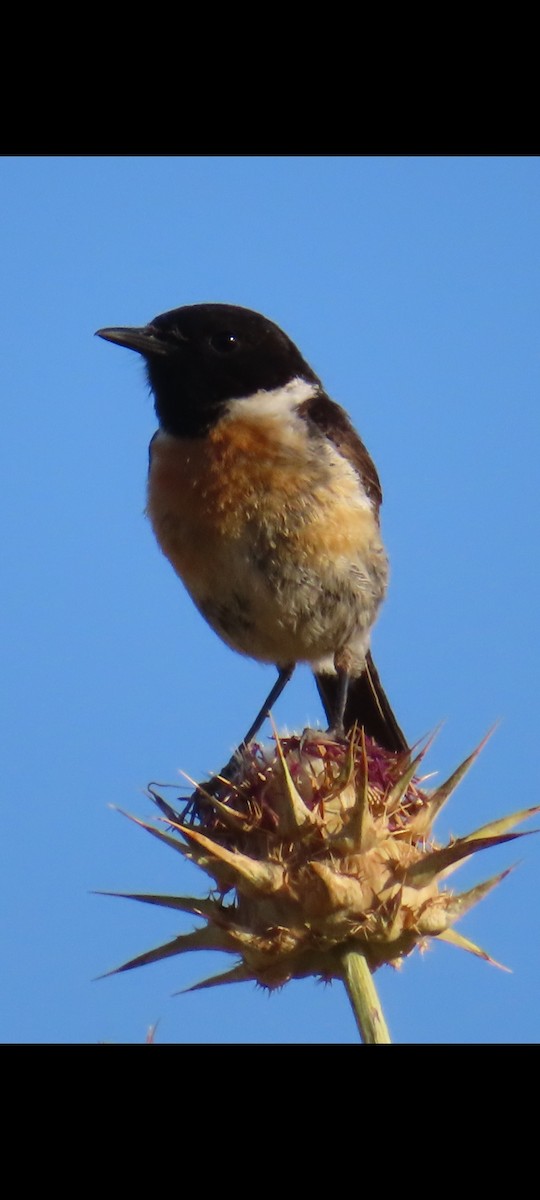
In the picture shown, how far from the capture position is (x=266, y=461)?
6.39 metres

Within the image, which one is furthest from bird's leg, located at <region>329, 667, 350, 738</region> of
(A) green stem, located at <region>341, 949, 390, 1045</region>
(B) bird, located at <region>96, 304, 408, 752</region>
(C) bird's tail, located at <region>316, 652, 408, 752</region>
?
(A) green stem, located at <region>341, 949, 390, 1045</region>

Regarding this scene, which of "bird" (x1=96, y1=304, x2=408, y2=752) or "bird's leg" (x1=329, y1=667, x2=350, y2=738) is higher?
"bird" (x1=96, y1=304, x2=408, y2=752)

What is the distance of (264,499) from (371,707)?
1.62 meters

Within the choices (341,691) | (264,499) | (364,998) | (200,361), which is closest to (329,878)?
(364,998)

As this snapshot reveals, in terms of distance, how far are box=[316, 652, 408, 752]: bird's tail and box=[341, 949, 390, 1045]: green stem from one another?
10.6ft

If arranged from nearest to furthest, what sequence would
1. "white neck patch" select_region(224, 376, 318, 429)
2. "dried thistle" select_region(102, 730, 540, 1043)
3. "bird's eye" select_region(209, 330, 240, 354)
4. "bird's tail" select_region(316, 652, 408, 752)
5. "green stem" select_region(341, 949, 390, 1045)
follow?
1. "green stem" select_region(341, 949, 390, 1045)
2. "dried thistle" select_region(102, 730, 540, 1043)
3. "white neck patch" select_region(224, 376, 318, 429)
4. "bird's eye" select_region(209, 330, 240, 354)
5. "bird's tail" select_region(316, 652, 408, 752)

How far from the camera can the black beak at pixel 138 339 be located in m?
6.67

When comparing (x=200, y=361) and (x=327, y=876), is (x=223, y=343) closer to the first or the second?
(x=200, y=361)

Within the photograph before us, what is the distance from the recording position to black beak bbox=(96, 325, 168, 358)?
667cm

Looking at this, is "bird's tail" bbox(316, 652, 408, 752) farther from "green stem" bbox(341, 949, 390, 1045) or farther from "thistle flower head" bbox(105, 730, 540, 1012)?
"green stem" bbox(341, 949, 390, 1045)

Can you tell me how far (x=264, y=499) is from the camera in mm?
6258

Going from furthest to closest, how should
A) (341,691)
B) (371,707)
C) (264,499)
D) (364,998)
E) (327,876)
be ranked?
(371,707)
(341,691)
(264,499)
(327,876)
(364,998)
